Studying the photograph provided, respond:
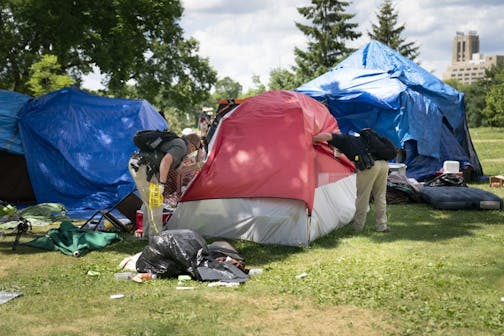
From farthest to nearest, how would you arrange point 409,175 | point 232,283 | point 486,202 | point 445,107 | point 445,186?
point 445,107
point 409,175
point 445,186
point 486,202
point 232,283

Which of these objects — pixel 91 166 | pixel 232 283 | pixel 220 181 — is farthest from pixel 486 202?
pixel 91 166

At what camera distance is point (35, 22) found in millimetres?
16016

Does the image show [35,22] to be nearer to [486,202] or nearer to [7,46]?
[7,46]

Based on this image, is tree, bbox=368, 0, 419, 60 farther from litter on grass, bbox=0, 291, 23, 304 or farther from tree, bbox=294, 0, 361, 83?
litter on grass, bbox=0, 291, 23, 304

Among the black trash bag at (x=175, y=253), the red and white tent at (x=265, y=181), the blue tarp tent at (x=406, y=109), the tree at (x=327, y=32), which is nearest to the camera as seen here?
the black trash bag at (x=175, y=253)

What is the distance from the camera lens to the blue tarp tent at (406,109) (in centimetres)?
1473

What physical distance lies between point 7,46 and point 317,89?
8.80 m

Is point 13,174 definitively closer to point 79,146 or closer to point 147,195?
point 79,146

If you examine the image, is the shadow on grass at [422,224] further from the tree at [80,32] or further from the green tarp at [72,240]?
the tree at [80,32]

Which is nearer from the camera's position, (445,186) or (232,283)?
(232,283)

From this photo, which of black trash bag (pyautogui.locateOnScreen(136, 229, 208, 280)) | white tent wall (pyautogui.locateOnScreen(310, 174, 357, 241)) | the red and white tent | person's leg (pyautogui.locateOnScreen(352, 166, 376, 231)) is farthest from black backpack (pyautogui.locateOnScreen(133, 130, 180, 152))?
person's leg (pyautogui.locateOnScreen(352, 166, 376, 231))

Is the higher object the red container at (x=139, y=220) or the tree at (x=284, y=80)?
the tree at (x=284, y=80)

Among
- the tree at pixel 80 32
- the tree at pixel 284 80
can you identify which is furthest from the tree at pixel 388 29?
the tree at pixel 80 32

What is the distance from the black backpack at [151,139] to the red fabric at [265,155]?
859 millimetres
